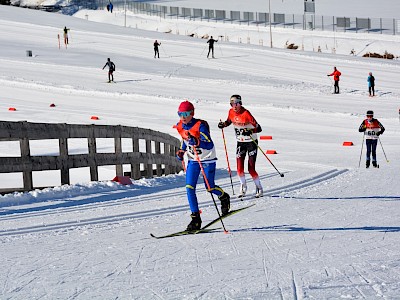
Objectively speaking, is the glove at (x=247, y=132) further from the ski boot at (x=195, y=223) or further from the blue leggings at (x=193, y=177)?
the ski boot at (x=195, y=223)

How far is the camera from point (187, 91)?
150 feet

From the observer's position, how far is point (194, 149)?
1059 centimetres

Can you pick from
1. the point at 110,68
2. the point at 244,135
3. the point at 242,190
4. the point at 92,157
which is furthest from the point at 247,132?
the point at 110,68

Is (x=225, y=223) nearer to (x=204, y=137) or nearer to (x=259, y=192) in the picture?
(x=204, y=137)

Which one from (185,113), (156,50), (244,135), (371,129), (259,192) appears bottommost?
(259,192)

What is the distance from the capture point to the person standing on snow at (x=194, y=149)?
10312 mm

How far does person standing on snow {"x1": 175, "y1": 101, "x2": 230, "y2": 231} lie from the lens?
10312 millimetres

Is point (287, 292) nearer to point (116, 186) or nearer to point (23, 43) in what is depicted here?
point (116, 186)

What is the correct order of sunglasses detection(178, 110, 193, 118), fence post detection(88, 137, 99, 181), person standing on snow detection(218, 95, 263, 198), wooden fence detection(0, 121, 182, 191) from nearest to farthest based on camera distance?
sunglasses detection(178, 110, 193, 118), wooden fence detection(0, 121, 182, 191), person standing on snow detection(218, 95, 263, 198), fence post detection(88, 137, 99, 181)

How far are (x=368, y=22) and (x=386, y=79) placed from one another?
24.3 metres

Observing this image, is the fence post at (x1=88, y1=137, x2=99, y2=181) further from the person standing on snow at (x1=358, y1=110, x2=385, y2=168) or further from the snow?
the person standing on snow at (x1=358, y1=110, x2=385, y2=168)

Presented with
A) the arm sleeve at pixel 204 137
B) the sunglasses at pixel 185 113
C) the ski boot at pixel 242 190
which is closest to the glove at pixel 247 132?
the ski boot at pixel 242 190

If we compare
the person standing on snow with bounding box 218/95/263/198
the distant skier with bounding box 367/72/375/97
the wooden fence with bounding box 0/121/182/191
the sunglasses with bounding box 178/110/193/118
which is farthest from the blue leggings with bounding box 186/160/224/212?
the distant skier with bounding box 367/72/375/97

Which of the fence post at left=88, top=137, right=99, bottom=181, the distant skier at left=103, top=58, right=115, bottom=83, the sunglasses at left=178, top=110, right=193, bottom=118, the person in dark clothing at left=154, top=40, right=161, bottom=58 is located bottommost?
the fence post at left=88, top=137, right=99, bottom=181
